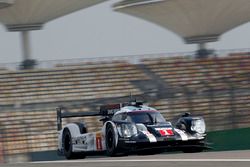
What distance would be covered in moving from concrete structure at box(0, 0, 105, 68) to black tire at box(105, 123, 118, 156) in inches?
1417

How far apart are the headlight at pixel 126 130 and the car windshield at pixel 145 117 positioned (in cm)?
43

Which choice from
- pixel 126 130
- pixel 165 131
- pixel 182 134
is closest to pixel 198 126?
pixel 182 134

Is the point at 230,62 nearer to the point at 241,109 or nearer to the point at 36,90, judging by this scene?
the point at 36,90

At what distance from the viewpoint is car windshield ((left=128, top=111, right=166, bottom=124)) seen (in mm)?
16859

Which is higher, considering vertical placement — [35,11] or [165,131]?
[35,11]

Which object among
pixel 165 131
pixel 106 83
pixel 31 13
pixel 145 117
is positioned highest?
pixel 31 13

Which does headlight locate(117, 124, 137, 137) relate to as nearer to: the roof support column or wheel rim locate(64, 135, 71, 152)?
wheel rim locate(64, 135, 71, 152)

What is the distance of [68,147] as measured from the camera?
18.5 meters

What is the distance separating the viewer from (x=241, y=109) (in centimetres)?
2216

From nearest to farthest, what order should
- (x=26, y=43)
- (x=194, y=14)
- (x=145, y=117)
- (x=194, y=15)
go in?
1. (x=145, y=117)
2. (x=26, y=43)
3. (x=194, y=14)
4. (x=194, y=15)

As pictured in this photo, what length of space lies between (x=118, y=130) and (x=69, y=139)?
2371 millimetres

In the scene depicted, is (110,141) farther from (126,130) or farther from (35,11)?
(35,11)

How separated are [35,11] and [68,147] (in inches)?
1436

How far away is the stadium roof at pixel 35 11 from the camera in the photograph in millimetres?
53281
